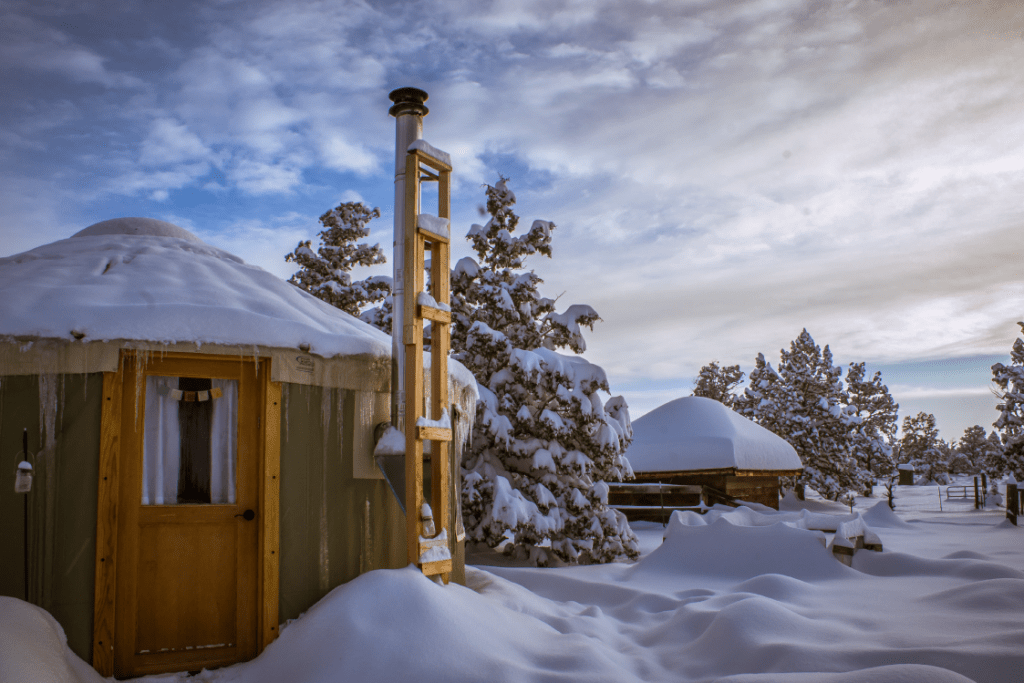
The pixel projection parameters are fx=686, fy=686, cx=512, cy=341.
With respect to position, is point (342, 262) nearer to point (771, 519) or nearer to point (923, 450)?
point (771, 519)

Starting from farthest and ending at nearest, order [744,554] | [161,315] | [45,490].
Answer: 1. [744,554]
2. [161,315]
3. [45,490]

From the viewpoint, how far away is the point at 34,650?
134 inches

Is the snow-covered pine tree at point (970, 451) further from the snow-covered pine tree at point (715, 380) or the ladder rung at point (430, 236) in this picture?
the ladder rung at point (430, 236)

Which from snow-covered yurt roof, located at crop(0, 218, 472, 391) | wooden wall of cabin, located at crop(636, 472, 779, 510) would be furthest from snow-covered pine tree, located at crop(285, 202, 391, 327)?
snow-covered yurt roof, located at crop(0, 218, 472, 391)

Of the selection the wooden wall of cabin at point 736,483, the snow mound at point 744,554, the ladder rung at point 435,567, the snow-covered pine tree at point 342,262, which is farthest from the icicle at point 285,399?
the wooden wall of cabin at point 736,483

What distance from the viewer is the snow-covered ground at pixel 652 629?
367 cm

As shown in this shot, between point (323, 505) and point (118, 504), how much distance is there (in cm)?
125

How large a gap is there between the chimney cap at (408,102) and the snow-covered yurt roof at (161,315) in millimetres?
1753

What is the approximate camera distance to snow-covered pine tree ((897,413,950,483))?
4181 centimetres

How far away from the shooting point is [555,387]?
8859mm

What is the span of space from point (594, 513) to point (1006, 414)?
18831 mm

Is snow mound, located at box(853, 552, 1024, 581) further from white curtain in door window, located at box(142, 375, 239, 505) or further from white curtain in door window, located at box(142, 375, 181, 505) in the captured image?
white curtain in door window, located at box(142, 375, 181, 505)

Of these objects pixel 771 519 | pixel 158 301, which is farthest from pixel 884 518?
pixel 158 301

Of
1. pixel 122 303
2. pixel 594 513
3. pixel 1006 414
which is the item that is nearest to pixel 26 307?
pixel 122 303
